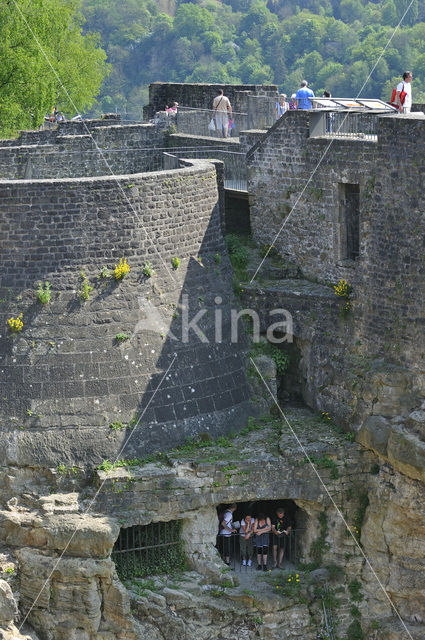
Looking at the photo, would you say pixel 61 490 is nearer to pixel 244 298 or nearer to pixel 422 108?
pixel 244 298

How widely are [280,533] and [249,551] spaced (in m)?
0.73

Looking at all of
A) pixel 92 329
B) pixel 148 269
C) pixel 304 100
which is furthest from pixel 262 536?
pixel 304 100

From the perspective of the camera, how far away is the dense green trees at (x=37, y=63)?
1662 inches

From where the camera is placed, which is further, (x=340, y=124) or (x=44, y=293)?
(x=340, y=124)

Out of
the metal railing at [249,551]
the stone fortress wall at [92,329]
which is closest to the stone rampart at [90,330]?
the stone fortress wall at [92,329]

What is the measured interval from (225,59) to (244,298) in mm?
85006

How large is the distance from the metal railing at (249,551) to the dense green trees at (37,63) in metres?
20.4

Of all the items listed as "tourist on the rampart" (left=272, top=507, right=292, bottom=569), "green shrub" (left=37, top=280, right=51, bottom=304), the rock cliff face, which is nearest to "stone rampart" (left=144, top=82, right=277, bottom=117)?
"green shrub" (left=37, top=280, right=51, bottom=304)

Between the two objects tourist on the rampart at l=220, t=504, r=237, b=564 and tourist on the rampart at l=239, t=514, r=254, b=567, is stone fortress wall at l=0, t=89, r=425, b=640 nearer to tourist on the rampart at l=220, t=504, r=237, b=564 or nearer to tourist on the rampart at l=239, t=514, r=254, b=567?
tourist on the rampart at l=220, t=504, r=237, b=564

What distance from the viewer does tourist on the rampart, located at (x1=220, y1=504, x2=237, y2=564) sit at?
2602 cm

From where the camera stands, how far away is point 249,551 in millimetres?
26484

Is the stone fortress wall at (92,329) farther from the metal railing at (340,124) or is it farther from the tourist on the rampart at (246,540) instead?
the metal railing at (340,124)

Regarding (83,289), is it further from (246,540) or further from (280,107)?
(280,107)

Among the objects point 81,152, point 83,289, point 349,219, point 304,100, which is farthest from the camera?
point 81,152
